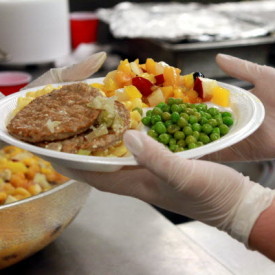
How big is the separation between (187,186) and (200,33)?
206 centimetres

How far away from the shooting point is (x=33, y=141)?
1233mm

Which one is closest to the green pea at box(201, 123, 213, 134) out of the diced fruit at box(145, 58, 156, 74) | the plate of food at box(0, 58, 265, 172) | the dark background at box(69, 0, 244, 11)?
the plate of food at box(0, 58, 265, 172)

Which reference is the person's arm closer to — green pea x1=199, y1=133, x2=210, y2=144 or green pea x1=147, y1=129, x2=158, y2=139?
green pea x1=199, y1=133, x2=210, y2=144

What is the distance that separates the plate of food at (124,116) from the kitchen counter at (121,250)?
19.2 inches

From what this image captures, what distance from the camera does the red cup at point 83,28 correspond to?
11.7 feet

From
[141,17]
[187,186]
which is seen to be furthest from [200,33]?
[187,186]

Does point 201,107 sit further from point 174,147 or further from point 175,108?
point 174,147

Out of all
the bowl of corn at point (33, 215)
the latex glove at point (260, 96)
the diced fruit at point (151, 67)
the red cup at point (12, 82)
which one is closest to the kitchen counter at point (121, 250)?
the bowl of corn at point (33, 215)

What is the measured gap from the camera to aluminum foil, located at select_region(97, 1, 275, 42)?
301 cm

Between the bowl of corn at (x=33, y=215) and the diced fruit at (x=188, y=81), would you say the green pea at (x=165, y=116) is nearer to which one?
the diced fruit at (x=188, y=81)

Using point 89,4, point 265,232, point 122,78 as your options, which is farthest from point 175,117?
point 89,4

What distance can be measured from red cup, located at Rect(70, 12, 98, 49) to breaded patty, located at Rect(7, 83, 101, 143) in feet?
7.38

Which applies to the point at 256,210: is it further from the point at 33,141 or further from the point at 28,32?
the point at 28,32

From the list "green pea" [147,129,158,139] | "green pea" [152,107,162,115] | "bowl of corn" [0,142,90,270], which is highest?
"green pea" [152,107,162,115]
